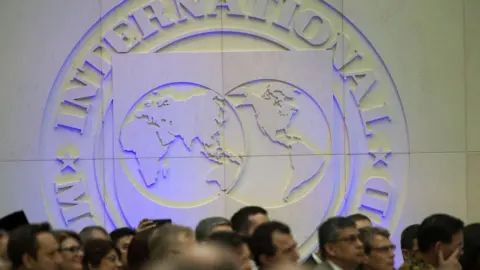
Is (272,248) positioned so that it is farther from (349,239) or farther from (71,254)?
(71,254)

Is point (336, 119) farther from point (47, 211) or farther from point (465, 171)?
point (47, 211)

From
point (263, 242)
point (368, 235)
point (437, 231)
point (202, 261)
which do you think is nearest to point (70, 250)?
point (263, 242)

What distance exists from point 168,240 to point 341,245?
109 centimetres

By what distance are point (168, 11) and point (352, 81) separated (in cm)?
162

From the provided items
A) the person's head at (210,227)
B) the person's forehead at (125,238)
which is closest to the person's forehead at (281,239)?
the person's head at (210,227)

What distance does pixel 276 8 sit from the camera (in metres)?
6.43

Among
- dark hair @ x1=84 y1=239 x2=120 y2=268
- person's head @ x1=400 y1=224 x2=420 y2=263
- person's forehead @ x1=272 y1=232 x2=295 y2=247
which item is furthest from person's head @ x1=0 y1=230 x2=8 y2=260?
person's head @ x1=400 y1=224 x2=420 y2=263

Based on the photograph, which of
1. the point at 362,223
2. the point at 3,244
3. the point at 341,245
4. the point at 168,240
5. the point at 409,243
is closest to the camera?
the point at 168,240

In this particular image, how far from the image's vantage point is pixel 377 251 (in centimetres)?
401

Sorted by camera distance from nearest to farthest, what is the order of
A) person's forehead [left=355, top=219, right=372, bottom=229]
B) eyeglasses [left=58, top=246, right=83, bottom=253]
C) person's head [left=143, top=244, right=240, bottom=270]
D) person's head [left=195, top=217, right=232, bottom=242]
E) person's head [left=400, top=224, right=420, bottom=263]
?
person's head [left=143, top=244, right=240, bottom=270]
eyeglasses [left=58, top=246, right=83, bottom=253]
person's head [left=195, top=217, right=232, bottom=242]
person's head [left=400, top=224, right=420, bottom=263]
person's forehead [left=355, top=219, right=372, bottom=229]

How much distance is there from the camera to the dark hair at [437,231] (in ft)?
11.7

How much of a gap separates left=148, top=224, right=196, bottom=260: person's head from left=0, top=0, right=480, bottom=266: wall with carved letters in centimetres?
333

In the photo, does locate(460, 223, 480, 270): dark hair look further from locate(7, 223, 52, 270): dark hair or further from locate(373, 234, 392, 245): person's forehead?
locate(7, 223, 52, 270): dark hair

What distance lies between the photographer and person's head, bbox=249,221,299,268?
139 inches
